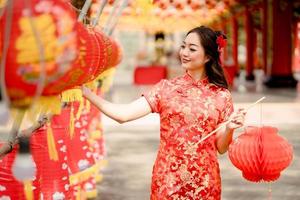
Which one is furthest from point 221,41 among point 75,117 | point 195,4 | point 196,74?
point 195,4

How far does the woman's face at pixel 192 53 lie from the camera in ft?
11.7

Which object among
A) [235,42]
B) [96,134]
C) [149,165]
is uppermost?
[96,134]

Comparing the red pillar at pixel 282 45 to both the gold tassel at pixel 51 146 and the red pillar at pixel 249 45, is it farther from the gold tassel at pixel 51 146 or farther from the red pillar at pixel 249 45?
the gold tassel at pixel 51 146

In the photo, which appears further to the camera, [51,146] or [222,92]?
[51,146]

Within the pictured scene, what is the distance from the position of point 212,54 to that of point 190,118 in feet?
1.16

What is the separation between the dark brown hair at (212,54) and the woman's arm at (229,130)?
243 millimetres

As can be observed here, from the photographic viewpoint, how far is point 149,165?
8352mm

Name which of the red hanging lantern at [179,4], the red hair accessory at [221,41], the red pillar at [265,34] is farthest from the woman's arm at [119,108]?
A: the red hanging lantern at [179,4]

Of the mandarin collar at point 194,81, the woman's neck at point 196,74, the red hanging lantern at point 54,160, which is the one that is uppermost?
the woman's neck at point 196,74

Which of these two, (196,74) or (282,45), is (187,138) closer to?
(196,74)

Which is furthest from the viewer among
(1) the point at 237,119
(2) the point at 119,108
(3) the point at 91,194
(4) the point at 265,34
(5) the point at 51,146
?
(4) the point at 265,34

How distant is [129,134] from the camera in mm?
11117

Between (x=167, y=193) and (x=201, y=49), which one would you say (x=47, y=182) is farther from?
(x=201, y=49)

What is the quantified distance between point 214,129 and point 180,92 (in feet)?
0.81
